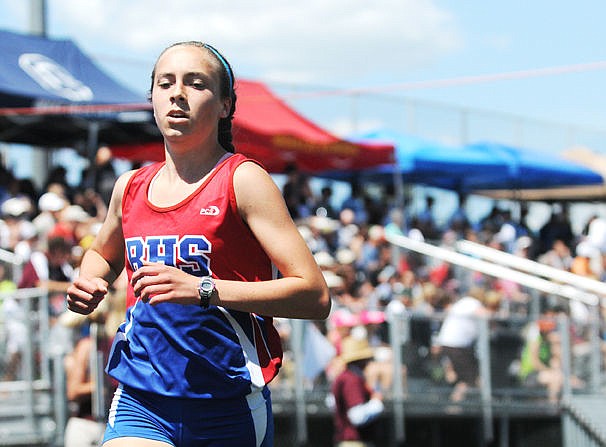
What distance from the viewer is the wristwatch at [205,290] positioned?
3.17 m

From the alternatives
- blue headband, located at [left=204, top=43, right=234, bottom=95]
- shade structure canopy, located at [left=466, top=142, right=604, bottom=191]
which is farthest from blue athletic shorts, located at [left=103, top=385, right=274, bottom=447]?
shade structure canopy, located at [left=466, top=142, right=604, bottom=191]

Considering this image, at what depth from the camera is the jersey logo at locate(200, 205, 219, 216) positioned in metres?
3.33

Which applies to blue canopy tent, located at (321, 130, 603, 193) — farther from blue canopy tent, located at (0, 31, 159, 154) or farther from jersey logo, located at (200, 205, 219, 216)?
jersey logo, located at (200, 205, 219, 216)

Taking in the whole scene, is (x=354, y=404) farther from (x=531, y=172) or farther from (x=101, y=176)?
(x=531, y=172)

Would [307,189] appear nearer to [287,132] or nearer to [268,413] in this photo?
[287,132]

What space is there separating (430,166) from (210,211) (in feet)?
48.1

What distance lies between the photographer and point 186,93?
3389 millimetres

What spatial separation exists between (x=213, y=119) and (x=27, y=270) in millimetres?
6784

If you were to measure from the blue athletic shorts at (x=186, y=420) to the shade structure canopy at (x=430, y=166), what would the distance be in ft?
41.5

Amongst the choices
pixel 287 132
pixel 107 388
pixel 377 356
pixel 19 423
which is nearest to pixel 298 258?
pixel 107 388

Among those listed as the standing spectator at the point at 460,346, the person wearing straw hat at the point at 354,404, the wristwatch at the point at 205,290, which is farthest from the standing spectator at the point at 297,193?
the wristwatch at the point at 205,290

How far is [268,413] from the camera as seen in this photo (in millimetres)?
3580

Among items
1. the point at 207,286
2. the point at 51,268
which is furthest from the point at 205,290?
the point at 51,268

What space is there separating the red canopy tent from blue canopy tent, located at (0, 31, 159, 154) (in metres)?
0.64
